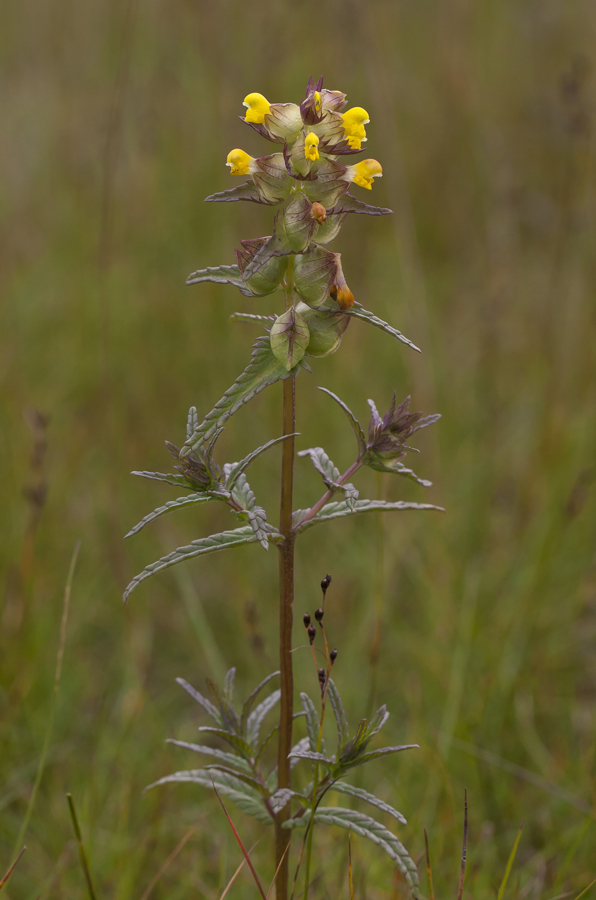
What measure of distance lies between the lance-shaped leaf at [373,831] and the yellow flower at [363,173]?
3.49ft

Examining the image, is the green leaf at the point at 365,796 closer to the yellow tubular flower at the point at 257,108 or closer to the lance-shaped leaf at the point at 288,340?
the lance-shaped leaf at the point at 288,340

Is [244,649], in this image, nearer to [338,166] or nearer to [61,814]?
[61,814]

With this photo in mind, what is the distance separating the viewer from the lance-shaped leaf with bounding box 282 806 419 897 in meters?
1.22

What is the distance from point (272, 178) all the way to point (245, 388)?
342 millimetres

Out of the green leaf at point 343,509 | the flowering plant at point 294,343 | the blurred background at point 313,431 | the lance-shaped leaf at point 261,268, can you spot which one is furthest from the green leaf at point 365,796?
the lance-shaped leaf at point 261,268

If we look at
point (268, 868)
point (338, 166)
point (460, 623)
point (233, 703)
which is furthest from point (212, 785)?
point (460, 623)

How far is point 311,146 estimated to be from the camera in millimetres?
1128

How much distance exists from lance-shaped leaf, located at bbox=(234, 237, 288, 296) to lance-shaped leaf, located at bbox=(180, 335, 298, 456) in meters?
0.08

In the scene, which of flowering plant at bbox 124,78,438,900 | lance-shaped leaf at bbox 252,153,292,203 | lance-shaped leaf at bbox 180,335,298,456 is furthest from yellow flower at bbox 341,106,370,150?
lance-shaped leaf at bbox 180,335,298,456

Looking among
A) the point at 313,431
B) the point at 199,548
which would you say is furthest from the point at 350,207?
the point at 313,431

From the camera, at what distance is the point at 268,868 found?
6.32 feet

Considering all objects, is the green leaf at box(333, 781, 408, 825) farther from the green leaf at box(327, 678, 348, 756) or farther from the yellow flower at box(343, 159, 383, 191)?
the yellow flower at box(343, 159, 383, 191)

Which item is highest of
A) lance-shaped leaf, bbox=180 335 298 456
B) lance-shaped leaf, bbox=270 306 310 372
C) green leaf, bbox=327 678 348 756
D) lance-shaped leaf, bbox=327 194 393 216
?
lance-shaped leaf, bbox=327 194 393 216

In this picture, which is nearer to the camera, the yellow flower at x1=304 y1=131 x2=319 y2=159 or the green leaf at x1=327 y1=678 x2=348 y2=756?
the yellow flower at x1=304 y1=131 x2=319 y2=159
